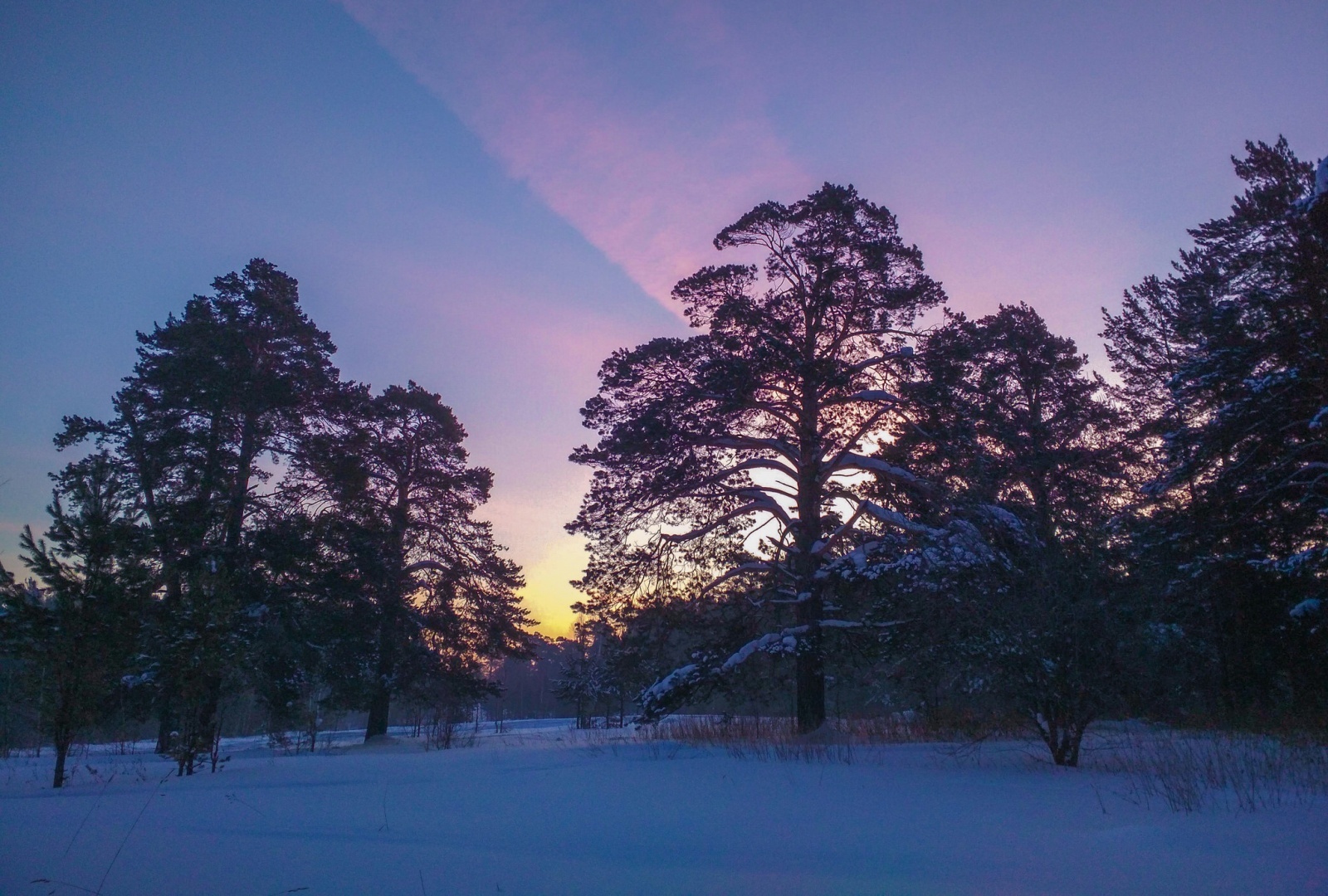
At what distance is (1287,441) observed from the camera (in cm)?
1825

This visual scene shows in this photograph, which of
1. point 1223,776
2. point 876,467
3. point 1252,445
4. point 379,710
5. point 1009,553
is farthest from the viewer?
point 379,710

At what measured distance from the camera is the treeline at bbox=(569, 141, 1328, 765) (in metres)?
14.0

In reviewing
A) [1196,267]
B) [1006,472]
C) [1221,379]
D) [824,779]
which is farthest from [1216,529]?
[824,779]

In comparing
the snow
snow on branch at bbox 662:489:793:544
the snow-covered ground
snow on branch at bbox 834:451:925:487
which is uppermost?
snow on branch at bbox 834:451:925:487

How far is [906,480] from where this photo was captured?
1474cm

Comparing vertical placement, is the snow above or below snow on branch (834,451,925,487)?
below

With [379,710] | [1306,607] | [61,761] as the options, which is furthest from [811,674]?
[379,710]

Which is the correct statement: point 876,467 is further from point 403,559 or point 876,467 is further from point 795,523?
point 403,559

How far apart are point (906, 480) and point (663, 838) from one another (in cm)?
1062

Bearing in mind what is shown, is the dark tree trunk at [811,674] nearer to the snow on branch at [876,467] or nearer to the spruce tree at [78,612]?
the snow on branch at [876,467]

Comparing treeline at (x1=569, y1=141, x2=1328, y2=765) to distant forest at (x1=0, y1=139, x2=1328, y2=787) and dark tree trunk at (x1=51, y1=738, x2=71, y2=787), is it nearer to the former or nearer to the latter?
distant forest at (x1=0, y1=139, x2=1328, y2=787)

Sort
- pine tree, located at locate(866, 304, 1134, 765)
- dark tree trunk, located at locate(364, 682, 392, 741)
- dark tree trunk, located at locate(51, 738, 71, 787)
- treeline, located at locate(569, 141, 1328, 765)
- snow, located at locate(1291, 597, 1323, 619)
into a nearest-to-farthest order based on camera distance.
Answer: pine tree, located at locate(866, 304, 1134, 765) → dark tree trunk, located at locate(51, 738, 71, 787) → treeline, located at locate(569, 141, 1328, 765) → snow, located at locate(1291, 597, 1323, 619) → dark tree trunk, located at locate(364, 682, 392, 741)

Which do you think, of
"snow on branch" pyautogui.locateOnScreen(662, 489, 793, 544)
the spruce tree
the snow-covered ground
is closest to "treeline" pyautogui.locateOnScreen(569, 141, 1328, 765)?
"snow on branch" pyautogui.locateOnScreen(662, 489, 793, 544)

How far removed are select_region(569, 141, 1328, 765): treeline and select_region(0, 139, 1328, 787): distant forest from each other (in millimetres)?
87
